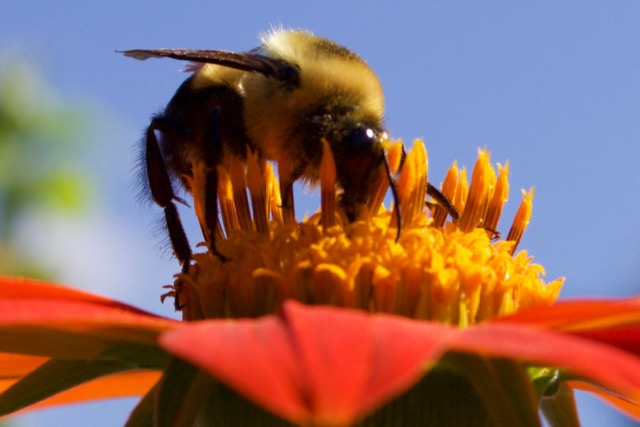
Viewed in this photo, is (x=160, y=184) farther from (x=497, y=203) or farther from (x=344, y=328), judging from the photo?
(x=344, y=328)

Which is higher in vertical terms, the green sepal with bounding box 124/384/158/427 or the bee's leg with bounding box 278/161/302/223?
the bee's leg with bounding box 278/161/302/223

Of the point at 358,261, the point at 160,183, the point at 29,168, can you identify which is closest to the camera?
the point at 358,261

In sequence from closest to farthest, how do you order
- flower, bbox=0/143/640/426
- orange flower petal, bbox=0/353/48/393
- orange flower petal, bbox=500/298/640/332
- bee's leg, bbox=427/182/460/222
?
flower, bbox=0/143/640/426 < orange flower petal, bbox=500/298/640/332 < orange flower petal, bbox=0/353/48/393 < bee's leg, bbox=427/182/460/222

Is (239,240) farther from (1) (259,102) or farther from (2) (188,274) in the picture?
(1) (259,102)

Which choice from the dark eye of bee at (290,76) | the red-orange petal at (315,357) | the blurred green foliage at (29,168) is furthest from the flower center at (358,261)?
the blurred green foliage at (29,168)

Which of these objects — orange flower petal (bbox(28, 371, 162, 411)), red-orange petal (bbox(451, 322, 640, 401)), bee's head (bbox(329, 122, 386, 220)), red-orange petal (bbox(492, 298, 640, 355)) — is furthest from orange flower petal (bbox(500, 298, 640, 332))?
orange flower petal (bbox(28, 371, 162, 411))

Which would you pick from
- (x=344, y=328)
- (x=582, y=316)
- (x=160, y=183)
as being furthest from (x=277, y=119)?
(x=344, y=328)

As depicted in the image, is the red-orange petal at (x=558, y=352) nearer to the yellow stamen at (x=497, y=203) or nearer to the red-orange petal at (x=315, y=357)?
the red-orange petal at (x=315, y=357)

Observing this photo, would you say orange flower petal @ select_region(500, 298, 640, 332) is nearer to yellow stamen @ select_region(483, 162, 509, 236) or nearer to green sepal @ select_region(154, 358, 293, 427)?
green sepal @ select_region(154, 358, 293, 427)

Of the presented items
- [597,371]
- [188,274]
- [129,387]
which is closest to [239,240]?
[188,274]
